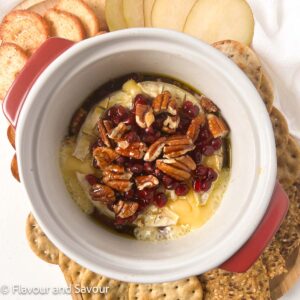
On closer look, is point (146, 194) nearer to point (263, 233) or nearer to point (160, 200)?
point (160, 200)

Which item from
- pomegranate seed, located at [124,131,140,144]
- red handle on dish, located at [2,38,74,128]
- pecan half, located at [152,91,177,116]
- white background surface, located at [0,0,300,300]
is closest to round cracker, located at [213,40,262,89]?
white background surface, located at [0,0,300,300]

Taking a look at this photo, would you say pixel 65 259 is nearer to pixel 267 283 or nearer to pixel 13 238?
pixel 13 238

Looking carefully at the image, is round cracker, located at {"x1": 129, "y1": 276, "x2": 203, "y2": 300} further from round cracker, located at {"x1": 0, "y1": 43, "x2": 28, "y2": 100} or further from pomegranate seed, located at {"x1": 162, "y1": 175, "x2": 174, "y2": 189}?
round cracker, located at {"x1": 0, "y1": 43, "x2": 28, "y2": 100}

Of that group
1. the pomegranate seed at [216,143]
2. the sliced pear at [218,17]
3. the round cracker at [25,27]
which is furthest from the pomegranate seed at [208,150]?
the round cracker at [25,27]

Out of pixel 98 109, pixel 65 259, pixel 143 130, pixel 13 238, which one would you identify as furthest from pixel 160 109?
pixel 13 238

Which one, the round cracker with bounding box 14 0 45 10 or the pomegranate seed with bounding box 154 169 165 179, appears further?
the round cracker with bounding box 14 0 45 10

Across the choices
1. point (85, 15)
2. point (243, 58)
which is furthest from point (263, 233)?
point (85, 15)
